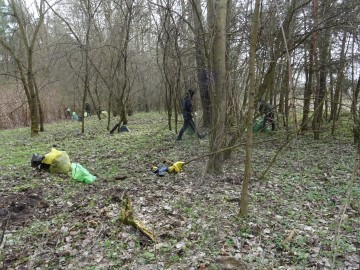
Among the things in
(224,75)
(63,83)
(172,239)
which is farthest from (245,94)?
(63,83)

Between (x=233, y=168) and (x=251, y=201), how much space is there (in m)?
1.95

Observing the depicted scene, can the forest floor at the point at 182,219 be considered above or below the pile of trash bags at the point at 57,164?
below

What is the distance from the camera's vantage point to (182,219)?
13.3 feet

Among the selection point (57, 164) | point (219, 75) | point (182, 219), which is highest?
point (219, 75)

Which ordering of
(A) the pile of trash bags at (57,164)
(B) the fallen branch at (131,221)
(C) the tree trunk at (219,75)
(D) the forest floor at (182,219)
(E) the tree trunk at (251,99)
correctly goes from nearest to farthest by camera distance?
(D) the forest floor at (182,219) < (E) the tree trunk at (251,99) < (B) the fallen branch at (131,221) < (C) the tree trunk at (219,75) < (A) the pile of trash bags at (57,164)

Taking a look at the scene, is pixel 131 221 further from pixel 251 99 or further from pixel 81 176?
pixel 81 176

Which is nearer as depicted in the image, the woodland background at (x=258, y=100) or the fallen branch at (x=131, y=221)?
the woodland background at (x=258, y=100)

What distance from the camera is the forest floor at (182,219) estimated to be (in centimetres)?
317

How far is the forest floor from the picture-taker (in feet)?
10.4

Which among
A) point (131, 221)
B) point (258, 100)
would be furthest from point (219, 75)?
point (131, 221)

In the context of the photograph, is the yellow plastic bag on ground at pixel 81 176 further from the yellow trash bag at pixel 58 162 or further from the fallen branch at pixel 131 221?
the fallen branch at pixel 131 221

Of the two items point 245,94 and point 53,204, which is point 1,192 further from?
point 245,94

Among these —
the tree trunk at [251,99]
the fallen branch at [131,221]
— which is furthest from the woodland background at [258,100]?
the fallen branch at [131,221]

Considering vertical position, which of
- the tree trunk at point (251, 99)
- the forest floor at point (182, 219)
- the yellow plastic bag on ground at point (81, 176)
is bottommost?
the forest floor at point (182, 219)
